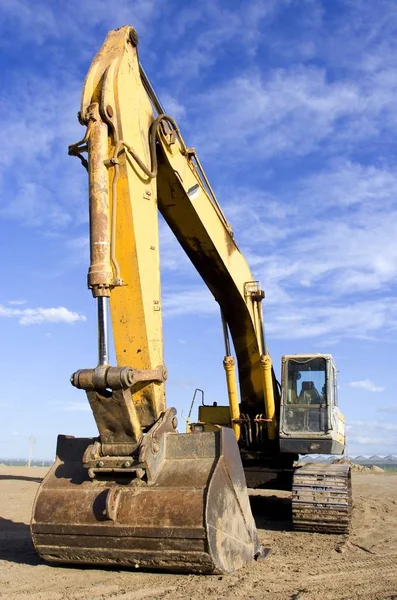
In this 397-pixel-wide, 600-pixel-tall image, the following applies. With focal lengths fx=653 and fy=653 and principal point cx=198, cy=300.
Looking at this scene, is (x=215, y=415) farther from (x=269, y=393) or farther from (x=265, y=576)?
(x=265, y=576)

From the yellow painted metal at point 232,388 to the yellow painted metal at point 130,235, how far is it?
12.7ft

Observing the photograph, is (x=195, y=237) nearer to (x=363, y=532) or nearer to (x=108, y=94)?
(x=108, y=94)

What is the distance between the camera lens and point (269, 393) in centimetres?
1005

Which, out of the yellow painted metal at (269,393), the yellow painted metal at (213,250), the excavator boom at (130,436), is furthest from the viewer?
the yellow painted metal at (269,393)

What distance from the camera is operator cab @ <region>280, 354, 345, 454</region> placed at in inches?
374

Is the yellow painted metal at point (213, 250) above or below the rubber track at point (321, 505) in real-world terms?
above

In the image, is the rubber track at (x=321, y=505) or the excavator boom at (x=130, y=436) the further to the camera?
the rubber track at (x=321, y=505)

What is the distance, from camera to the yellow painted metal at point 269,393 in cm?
990

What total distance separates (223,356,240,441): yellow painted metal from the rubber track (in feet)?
5.40

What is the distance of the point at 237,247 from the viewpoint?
941cm

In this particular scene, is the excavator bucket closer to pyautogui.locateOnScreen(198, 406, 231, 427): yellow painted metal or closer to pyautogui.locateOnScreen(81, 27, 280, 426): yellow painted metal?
pyautogui.locateOnScreen(81, 27, 280, 426): yellow painted metal

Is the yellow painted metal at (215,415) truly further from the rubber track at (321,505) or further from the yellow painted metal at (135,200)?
the yellow painted metal at (135,200)

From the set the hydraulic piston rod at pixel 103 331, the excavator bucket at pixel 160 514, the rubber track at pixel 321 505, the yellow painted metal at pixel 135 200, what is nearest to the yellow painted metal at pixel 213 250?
the yellow painted metal at pixel 135 200

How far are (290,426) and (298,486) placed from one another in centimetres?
111
